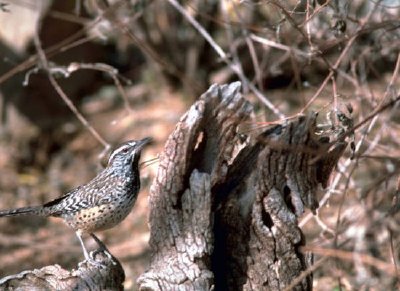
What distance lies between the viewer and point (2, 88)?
10.1m

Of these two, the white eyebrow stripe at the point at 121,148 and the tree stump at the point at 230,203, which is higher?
the white eyebrow stripe at the point at 121,148

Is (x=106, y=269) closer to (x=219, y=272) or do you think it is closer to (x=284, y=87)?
(x=219, y=272)

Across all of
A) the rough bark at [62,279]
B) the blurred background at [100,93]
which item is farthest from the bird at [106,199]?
the blurred background at [100,93]

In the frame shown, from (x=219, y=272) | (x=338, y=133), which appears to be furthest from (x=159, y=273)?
(x=338, y=133)

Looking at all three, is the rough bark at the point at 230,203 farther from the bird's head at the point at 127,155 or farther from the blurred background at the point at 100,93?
the blurred background at the point at 100,93

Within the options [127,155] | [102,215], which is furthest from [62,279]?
[127,155]

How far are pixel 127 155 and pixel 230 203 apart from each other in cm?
120

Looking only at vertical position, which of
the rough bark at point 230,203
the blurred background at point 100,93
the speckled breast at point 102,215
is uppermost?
the blurred background at point 100,93

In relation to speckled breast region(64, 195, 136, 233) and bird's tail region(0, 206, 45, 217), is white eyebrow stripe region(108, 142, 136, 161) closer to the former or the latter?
speckled breast region(64, 195, 136, 233)

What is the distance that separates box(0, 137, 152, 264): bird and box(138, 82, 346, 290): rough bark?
810 mm

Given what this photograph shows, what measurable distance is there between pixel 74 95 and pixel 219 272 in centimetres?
642

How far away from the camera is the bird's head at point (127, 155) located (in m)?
5.47

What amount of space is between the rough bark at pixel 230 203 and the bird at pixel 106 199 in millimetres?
810

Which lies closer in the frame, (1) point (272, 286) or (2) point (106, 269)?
(1) point (272, 286)
